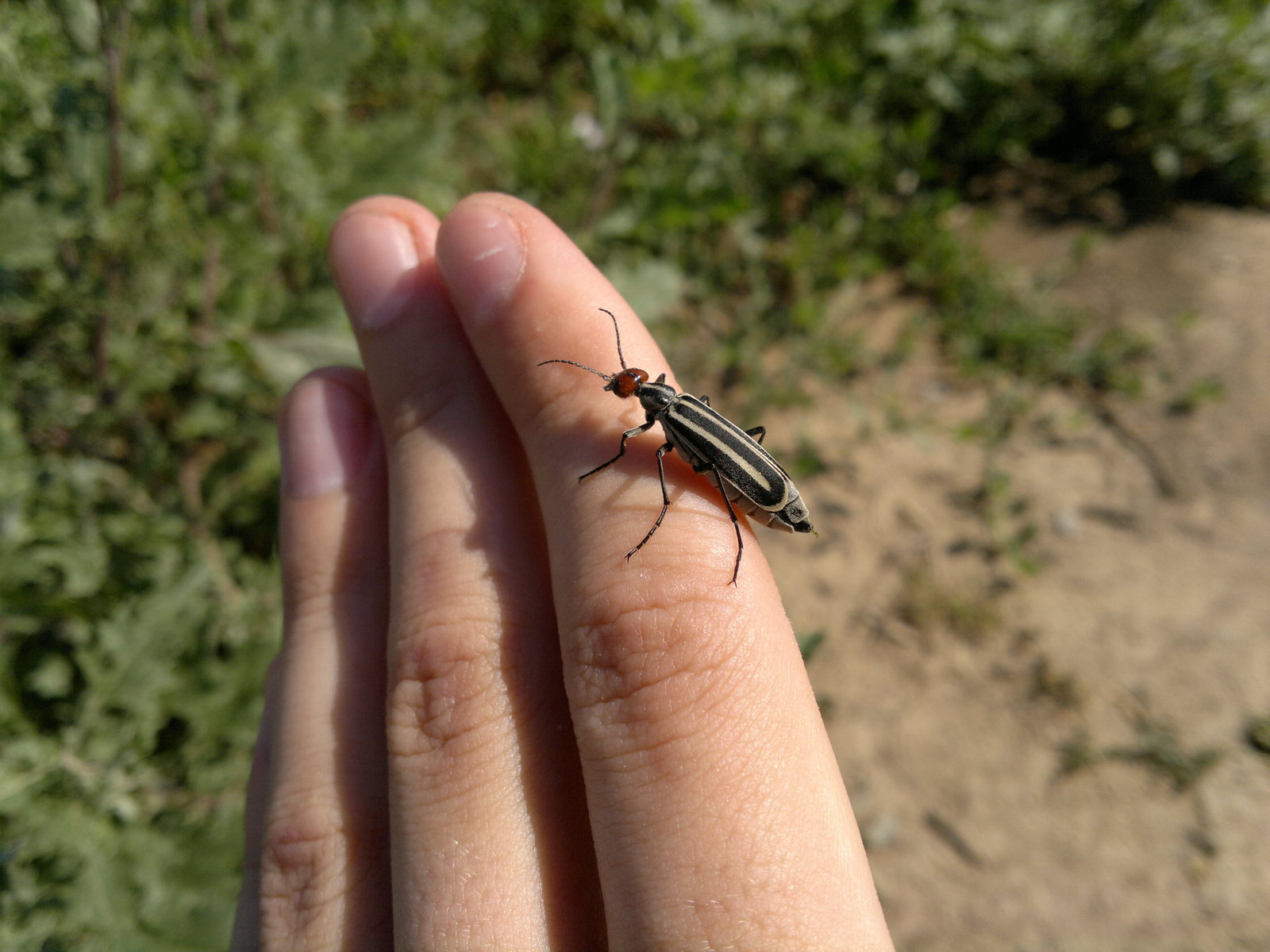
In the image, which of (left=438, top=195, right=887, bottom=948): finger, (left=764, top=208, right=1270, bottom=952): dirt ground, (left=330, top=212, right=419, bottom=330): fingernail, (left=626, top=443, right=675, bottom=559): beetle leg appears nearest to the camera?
(left=438, top=195, right=887, bottom=948): finger

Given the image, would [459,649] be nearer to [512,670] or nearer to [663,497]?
[512,670]

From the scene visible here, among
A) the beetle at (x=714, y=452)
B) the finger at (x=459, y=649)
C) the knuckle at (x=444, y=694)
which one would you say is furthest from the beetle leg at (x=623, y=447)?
the knuckle at (x=444, y=694)

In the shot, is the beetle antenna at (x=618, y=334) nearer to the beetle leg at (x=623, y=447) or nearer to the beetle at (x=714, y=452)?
the beetle at (x=714, y=452)

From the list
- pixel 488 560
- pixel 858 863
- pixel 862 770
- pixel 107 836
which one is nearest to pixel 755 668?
pixel 858 863

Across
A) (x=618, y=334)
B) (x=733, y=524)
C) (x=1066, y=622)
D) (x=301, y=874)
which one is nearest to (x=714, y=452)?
(x=733, y=524)

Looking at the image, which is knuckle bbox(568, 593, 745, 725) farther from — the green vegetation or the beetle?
the green vegetation

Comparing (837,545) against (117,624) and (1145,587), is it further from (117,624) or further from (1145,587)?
(117,624)

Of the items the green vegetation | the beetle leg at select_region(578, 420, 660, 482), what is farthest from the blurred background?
the beetle leg at select_region(578, 420, 660, 482)
